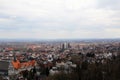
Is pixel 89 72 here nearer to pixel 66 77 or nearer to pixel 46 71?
pixel 66 77

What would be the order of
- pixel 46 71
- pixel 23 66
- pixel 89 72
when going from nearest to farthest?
pixel 89 72 < pixel 46 71 < pixel 23 66

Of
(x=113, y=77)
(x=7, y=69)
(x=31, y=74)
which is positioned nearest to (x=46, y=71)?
(x=31, y=74)

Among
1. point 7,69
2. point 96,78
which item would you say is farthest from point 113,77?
point 7,69

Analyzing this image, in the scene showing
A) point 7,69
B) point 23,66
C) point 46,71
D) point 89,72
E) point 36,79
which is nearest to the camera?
point 89,72

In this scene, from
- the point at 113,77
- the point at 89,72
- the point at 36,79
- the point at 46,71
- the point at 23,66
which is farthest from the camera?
the point at 23,66

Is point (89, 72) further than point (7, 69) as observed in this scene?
No

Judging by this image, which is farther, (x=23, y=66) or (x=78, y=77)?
(x=23, y=66)

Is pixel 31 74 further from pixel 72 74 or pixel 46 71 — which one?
pixel 72 74

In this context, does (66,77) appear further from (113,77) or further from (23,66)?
(23,66)

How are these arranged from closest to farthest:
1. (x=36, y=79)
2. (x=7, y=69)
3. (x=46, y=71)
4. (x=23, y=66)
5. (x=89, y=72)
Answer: (x=89, y=72), (x=36, y=79), (x=46, y=71), (x=7, y=69), (x=23, y=66)
